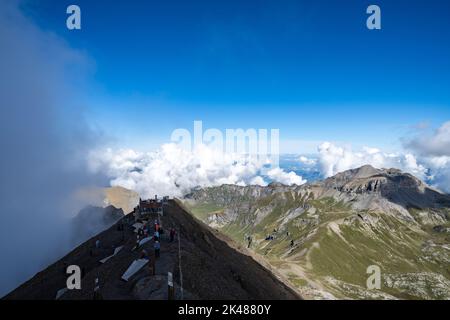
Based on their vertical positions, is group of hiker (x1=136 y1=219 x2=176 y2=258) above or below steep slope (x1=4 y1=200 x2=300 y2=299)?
above

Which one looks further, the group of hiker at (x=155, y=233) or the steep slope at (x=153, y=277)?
the group of hiker at (x=155, y=233)

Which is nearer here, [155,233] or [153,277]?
[153,277]

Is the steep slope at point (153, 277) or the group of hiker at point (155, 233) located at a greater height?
the group of hiker at point (155, 233)

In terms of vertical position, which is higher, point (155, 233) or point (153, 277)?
point (155, 233)

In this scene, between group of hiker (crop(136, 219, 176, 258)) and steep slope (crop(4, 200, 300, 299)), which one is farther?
group of hiker (crop(136, 219, 176, 258))
